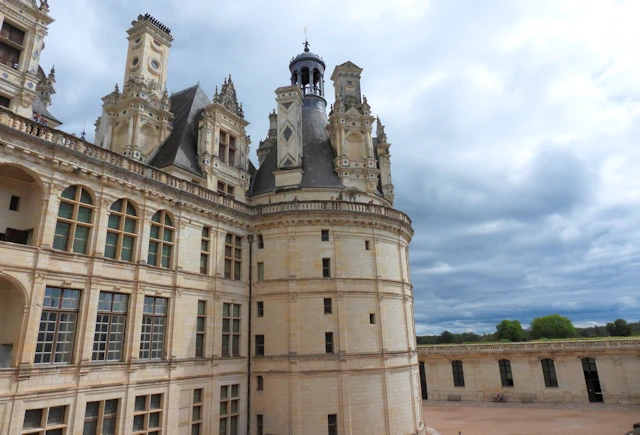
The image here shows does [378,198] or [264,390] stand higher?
[378,198]

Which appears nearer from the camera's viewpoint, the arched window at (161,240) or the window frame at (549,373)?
the arched window at (161,240)

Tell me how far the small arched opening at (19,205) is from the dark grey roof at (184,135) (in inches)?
326

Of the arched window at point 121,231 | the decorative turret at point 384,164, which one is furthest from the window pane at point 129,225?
the decorative turret at point 384,164

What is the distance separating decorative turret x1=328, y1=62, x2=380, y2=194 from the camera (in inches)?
1213

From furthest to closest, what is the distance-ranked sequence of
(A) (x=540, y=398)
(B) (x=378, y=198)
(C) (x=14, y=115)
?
(A) (x=540, y=398), (B) (x=378, y=198), (C) (x=14, y=115)

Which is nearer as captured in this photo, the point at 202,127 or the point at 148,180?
the point at 148,180

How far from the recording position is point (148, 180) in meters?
20.1

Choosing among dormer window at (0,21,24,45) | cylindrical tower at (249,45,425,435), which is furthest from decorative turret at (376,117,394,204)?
dormer window at (0,21,24,45)

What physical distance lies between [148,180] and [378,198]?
16.9 m

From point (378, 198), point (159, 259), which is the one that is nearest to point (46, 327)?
point (159, 259)

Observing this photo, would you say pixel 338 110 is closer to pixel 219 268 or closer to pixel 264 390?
pixel 219 268

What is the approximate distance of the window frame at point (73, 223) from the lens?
1667 centimetres

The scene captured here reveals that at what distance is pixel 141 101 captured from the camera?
83.4 feet

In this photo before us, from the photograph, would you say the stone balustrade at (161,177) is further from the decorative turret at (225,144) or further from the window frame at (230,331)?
the window frame at (230,331)
